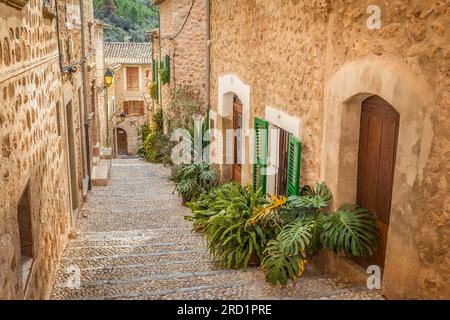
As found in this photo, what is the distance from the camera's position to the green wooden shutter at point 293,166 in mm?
5695

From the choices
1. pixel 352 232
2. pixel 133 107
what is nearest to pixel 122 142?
pixel 133 107

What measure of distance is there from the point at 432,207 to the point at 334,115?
167cm

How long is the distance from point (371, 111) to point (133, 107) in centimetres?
2973

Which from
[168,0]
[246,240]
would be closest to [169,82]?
[168,0]

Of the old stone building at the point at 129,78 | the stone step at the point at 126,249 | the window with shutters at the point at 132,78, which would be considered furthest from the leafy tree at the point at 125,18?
the stone step at the point at 126,249

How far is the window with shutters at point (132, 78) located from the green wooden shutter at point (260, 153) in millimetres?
26654

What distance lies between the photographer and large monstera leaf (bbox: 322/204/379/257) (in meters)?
4.57

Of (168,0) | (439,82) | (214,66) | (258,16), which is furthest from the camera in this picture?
(168,0)

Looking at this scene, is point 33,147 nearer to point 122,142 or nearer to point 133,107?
point 133,107

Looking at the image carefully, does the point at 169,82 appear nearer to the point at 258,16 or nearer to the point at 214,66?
the point at 214,66

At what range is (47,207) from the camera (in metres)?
5.41

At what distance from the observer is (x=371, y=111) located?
4762 mm

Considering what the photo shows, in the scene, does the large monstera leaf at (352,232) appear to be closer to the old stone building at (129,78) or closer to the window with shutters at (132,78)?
the old stone building at (129,78)

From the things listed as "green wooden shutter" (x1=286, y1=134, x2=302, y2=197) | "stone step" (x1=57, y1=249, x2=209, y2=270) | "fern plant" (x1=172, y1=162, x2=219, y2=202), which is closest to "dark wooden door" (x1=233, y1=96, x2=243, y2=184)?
"fern plant" (x1=172, y1=162, x2=219, y2=202)
